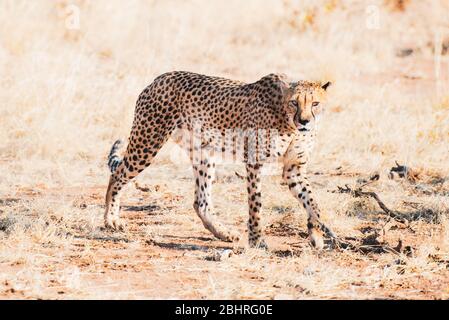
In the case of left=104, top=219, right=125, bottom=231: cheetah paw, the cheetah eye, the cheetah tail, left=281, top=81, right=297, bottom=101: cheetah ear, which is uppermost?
left=281, top=81, right=297, bottom=101: cheetah ear

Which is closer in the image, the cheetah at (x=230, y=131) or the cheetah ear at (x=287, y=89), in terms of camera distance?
the cheetah ear at (x=287, y=89)

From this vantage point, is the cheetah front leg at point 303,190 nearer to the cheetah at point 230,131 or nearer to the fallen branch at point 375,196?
the cheetah at point 230,131

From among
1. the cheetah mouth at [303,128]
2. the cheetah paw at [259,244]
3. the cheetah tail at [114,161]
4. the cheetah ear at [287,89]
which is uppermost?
the cheetah ear at [287,89]

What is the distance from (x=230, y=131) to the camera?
5.73 m

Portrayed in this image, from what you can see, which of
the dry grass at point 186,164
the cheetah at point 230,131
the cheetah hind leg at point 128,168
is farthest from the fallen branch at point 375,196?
the cheetah hind leg at point 128,168

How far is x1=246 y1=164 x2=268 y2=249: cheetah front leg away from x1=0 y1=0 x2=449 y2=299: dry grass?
11 centimetres

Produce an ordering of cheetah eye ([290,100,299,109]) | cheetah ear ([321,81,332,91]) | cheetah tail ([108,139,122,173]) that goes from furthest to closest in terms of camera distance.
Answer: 1. cheetah tail ([108,139,122,173])
2. cheetah ear ([321,81,332,91])
3. cheetah eye ([290,100,299,109])

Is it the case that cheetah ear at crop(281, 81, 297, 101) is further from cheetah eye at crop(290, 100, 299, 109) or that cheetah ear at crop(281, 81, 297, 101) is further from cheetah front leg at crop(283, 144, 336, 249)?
cheetah front leg at crop(283, 144, 336, 249)

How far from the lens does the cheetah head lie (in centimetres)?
513

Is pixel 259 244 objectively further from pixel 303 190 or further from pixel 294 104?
pixel 294 104

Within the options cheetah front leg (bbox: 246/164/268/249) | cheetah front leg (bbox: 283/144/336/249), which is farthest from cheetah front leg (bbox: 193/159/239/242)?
cheetah front leg (bbox: 283/144/336/249)

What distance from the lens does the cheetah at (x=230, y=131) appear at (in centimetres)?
540
